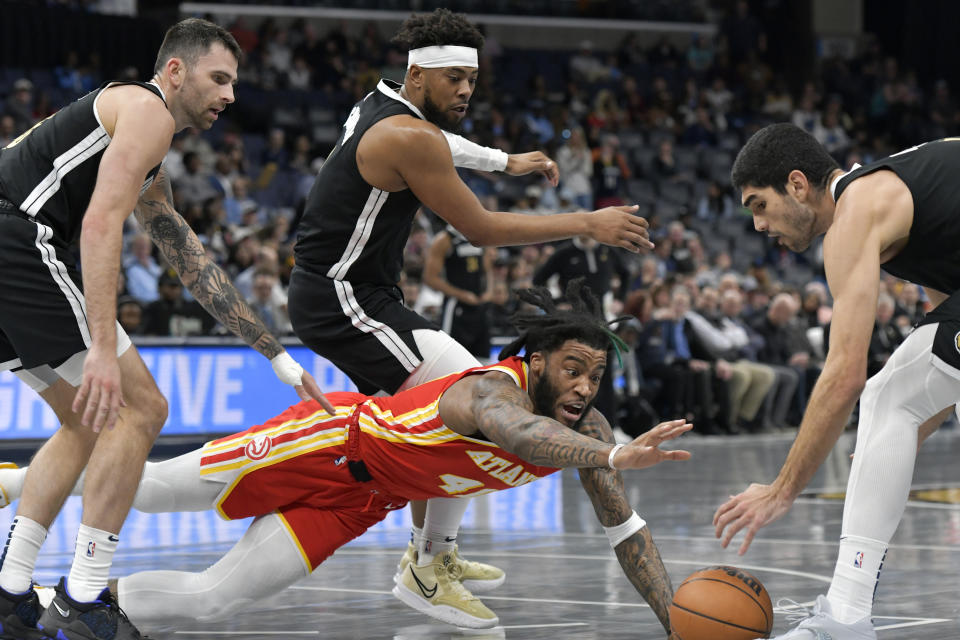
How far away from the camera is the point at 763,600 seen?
4102 mm

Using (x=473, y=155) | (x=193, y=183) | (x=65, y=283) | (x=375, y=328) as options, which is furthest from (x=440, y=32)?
(x=193, y=183)

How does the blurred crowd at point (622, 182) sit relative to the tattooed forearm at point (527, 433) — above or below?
below

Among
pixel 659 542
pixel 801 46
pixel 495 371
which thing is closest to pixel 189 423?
pixel 659 542

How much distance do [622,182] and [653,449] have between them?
53.1ft

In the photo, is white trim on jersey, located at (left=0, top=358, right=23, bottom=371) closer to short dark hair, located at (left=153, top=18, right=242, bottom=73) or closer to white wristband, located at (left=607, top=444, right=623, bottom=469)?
short dark hair, located at (left=153, top=18, right=242, bottom=73)

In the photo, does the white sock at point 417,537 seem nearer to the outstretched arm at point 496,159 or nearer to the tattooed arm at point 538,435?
the tattooed arm at point 538,435

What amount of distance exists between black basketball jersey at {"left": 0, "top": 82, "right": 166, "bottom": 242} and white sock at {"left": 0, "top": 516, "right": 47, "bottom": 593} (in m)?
0.96

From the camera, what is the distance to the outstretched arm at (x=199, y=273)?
188 inches

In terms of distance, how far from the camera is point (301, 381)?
14.9 feet

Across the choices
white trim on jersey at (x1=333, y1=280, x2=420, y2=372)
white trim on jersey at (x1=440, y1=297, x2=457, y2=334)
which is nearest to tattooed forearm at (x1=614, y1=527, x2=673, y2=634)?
white trim on jersey at (x1=333, y1=280, x2=420, y2=372)

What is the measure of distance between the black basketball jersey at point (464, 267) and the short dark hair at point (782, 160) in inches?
273

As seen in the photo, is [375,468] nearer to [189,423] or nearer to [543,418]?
[543,418]

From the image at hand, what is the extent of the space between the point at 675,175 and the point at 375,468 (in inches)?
641

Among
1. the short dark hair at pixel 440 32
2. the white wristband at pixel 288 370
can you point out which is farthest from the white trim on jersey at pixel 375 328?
the short dark hair at pixel 440 32
